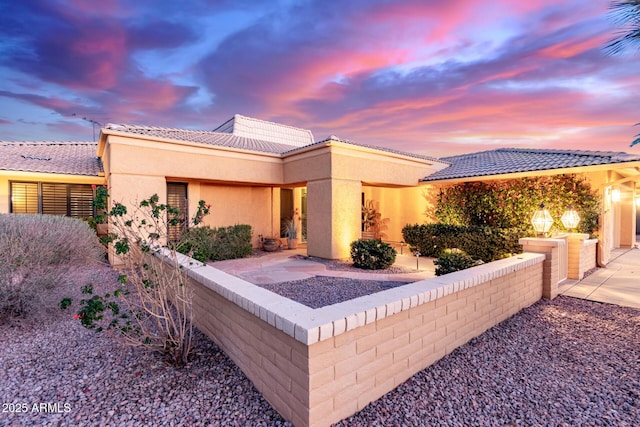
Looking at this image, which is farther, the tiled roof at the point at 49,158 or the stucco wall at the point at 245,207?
the stucco wall at the point at 245,207

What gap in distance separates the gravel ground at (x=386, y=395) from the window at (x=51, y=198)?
10.5m

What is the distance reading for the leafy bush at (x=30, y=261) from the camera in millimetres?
4973

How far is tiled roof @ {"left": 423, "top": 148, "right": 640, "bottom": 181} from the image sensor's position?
9.68 metres

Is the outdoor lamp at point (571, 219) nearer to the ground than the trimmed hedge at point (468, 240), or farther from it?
farther from it

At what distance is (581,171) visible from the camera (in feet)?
31.8

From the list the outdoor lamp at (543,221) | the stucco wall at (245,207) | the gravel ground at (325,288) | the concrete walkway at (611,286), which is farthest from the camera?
the stucco wall at (245,207)

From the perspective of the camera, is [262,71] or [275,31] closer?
[275,31]

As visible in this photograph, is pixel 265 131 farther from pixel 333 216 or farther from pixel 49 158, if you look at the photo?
pixel 333 216

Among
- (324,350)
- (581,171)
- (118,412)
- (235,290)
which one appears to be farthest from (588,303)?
(118,412)

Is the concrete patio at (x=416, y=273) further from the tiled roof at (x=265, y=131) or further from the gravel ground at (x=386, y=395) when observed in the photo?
the tiled roof at (x=265, y=131)

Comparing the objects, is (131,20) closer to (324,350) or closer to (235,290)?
(235,290)

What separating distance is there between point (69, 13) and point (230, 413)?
1110 centimetres

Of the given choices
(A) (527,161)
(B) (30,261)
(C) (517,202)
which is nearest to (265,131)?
(A) (527,161)

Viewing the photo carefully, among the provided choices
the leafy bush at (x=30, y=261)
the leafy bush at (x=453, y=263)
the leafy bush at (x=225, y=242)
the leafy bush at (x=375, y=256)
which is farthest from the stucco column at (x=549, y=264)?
the leafy bush at (x=30, y=261)
